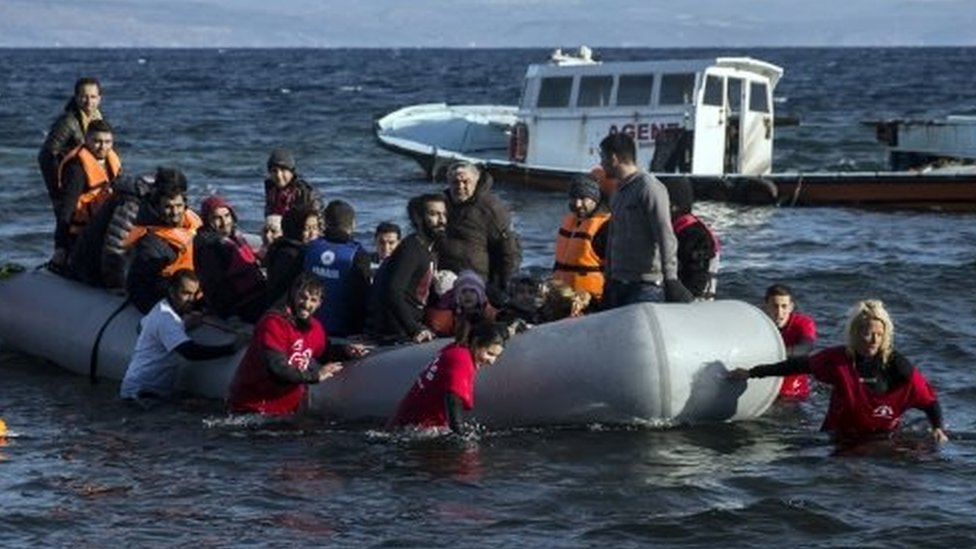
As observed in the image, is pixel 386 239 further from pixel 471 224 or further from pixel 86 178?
pixel 86 178

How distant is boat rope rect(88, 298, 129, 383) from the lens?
45.8 feet

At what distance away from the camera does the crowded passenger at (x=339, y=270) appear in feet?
40.9

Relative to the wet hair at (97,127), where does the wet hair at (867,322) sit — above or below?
below

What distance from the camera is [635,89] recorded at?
2706 cm

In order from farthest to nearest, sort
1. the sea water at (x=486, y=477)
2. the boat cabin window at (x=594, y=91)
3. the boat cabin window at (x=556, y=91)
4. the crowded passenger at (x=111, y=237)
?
the boat cabin window at (x=556, y=91) → the boat cabin window at (x=594, y=91) → the crowded passenger at (x=111, y=237) → the sea water at (x=486, y=477)

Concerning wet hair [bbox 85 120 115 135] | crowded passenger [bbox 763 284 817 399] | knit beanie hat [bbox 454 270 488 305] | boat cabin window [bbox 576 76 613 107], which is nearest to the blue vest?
knit beanie hat [bbox 454 270 488 305]

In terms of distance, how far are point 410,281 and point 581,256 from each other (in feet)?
4.42

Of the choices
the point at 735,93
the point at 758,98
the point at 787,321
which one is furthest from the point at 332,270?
the point at 758,98

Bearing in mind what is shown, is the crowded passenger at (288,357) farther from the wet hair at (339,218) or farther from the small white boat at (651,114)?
the small white boat at (651,114)

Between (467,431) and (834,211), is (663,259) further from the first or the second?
(834,211)

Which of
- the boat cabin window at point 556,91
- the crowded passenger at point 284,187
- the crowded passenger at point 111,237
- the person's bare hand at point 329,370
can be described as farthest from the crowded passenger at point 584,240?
the boat cabin window at point 556,91

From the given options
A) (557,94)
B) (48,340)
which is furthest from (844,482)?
(557,94)

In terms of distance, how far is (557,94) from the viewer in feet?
92.1

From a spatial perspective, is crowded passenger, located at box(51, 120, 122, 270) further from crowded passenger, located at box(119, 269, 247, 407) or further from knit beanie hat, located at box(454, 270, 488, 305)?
knit beanie hat, located at box(454, 270, 488, 305)
